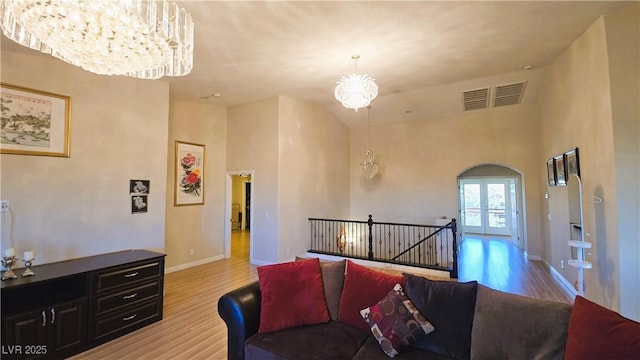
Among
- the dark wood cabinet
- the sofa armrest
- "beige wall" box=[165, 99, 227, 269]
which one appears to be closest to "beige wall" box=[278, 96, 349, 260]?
"beige wall" box=[165, 99, 227, 269]

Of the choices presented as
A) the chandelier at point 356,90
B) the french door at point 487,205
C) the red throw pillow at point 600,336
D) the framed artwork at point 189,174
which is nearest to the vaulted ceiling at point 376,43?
the chandelier at point 356,90

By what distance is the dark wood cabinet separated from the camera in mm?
2469

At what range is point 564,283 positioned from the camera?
15.4 feet

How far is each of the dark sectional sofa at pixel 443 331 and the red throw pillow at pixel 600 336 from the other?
3 centimetres

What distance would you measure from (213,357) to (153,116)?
368cm

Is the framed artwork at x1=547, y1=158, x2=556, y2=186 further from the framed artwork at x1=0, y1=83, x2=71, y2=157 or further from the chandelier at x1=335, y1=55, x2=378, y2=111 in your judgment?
the framed artwork at x1=0, y1=83, x2=71, y2=157

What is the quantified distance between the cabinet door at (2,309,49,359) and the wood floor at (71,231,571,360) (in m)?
0.36

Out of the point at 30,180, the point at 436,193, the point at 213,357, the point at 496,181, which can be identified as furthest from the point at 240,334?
the point at 496,181

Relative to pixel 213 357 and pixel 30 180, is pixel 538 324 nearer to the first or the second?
pixel 213 357

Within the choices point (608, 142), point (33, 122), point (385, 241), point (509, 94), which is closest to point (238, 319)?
point (33, 122)

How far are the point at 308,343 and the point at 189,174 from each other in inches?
191

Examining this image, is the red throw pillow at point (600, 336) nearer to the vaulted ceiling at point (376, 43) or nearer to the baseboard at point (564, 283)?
the vaulted ceiling at point (376, 43)

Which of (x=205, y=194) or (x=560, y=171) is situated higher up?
(x=560, y=171)

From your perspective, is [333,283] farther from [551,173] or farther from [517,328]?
[551,173]
